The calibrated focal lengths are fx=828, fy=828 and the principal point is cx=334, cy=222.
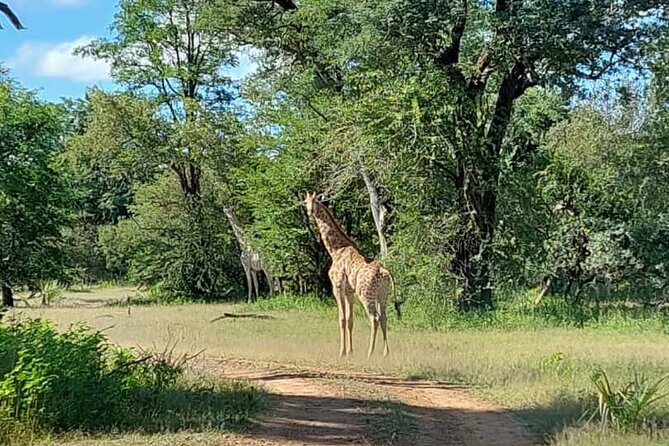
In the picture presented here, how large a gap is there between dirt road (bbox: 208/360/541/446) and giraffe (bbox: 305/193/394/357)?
2438 millimetres

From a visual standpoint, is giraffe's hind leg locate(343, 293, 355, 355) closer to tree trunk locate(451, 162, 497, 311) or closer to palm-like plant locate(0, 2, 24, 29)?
tree trunk locate(451, 162, 497, 311)

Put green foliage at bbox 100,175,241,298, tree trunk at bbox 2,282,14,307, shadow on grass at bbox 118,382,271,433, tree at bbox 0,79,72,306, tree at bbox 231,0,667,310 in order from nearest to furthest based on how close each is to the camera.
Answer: shadow on grass at bbox 118,382,271,433 < tree at bbox 231,0,667,310 < tree at bbox 0,79,72,306 < tree trunk at bbox 2,282,14,307 < green foliage at bbox 100,175,241,298

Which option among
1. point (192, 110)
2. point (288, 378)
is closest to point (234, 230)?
point (192, 110)

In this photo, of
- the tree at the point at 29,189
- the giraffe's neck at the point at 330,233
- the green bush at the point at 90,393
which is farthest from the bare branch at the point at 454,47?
the tree at the point at 29,189

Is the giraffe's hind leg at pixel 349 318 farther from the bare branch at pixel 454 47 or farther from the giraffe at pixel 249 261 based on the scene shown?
the giraffe at pixel 249 261

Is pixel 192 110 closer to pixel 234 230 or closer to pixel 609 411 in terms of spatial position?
pixel 234 230

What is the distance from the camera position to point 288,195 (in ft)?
101

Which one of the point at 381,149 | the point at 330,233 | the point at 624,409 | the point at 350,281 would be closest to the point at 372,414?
the point at 624,409

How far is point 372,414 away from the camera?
9.95 meters

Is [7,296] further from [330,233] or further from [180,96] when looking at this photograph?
[330,233]

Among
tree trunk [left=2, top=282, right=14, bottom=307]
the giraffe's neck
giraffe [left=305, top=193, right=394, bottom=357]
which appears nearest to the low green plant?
giraffe [left=305, top=193, right=394, bottom=357]

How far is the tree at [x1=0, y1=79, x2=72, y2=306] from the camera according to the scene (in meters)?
27.9

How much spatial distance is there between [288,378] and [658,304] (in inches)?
603

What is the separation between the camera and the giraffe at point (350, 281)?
15.6 m
